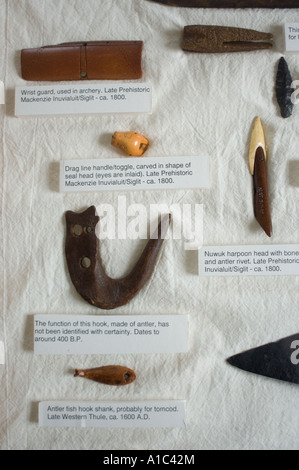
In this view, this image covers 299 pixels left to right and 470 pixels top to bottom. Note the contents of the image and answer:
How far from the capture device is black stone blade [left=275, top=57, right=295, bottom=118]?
2.97ft

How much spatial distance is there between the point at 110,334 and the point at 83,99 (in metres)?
0.46

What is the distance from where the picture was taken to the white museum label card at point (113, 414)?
2.91ft

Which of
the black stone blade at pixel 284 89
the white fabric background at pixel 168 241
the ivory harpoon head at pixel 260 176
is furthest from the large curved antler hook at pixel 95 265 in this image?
the black stone blade at pixel 284 89

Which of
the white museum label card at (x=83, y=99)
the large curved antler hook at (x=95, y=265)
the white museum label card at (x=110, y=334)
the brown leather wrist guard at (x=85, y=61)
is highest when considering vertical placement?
the brown leather wrist guard at (x=85, y=61)

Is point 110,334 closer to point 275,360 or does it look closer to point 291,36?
point 275,360

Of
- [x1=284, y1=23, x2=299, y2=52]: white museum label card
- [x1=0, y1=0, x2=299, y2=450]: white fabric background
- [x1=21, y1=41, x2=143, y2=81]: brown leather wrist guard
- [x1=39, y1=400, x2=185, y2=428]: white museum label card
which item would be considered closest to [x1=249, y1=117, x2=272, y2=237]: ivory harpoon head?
[x1=0, y1=0, x2=299, y2=450]: white fabric background

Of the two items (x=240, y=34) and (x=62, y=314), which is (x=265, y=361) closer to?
(x=62, y=314)

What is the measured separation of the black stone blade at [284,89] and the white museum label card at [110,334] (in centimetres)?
44

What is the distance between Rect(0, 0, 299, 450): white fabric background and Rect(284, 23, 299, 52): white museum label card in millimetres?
15

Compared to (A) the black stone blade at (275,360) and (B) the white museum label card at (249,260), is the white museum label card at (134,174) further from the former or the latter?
(A) the black stone blade at (275,360)

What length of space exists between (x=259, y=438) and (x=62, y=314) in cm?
44

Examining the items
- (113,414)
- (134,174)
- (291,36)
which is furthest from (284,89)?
(113,414)

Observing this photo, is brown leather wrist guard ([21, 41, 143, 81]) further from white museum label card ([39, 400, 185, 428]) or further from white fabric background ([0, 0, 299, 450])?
white museum label card ([39, 400, 185, 428])

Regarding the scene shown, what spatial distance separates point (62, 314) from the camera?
0.91 metres
